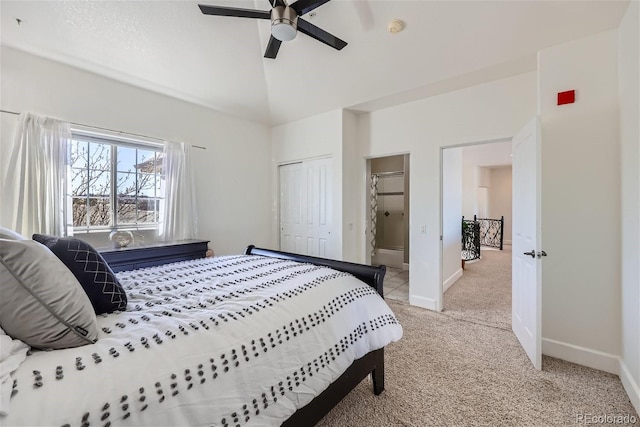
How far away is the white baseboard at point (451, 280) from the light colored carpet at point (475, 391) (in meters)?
1.41

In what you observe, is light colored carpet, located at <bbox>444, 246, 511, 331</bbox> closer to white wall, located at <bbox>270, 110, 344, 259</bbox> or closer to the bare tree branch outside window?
white wall, located at <bbox>270, 110, 344, 259</bbox>

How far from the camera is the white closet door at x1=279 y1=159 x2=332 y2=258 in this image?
4.05 metres

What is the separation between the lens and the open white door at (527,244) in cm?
207

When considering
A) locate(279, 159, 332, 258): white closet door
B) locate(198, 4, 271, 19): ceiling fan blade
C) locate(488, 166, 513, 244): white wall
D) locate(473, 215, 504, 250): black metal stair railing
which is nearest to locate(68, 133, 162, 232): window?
locate(279, 159, 332, 258): white closet door

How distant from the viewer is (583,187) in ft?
7.24

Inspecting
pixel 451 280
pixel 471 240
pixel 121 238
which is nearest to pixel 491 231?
pixel 471 240

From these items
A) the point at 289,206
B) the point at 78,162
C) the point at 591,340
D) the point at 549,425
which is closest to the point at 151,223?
the point at 78,162

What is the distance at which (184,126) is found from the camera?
11.9 feet

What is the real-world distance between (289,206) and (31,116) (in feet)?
10.2

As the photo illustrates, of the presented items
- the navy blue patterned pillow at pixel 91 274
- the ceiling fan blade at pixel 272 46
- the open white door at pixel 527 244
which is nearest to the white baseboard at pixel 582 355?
the open white door at pixel 527 244

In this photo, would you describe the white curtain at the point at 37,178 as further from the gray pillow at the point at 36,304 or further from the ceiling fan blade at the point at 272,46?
the gray pillow at the point at 36,304

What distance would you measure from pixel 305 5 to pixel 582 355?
346cm

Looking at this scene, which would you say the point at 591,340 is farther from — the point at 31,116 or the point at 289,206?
the point at 31,116

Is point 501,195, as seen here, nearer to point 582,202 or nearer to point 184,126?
point 582,202
